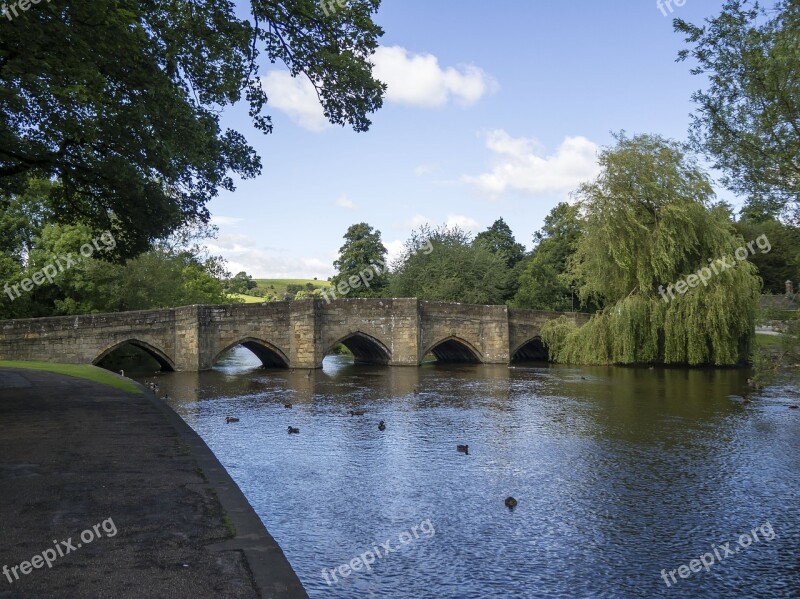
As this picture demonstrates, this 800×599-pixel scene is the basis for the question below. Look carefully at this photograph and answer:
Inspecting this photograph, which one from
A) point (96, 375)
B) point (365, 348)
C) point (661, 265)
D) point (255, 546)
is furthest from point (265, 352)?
point (255, 546)

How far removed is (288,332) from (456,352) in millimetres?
12384

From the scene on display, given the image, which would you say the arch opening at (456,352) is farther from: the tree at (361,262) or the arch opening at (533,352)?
the tree at (361,262)

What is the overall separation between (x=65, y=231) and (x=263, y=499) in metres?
28.2

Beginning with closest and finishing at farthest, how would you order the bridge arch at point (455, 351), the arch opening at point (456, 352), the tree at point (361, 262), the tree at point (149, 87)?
the tree at point (149, 87), the bridge arch at point (455, 351), the arch opening at point (456, 352), the tree at point (361, 262)

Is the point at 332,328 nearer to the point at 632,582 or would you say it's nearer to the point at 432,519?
the point at 432,519

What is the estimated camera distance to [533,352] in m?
42.2

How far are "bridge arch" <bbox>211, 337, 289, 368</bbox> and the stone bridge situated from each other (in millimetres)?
55

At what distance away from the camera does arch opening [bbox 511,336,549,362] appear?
41062 mm

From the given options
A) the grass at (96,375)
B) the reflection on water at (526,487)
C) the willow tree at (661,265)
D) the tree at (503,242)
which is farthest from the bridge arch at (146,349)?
the tree at (503,242)

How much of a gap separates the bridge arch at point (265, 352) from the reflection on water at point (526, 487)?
38.9ft

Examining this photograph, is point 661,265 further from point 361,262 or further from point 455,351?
point 361,262

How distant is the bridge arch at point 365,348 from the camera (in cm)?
3484

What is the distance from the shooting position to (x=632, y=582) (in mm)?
6543

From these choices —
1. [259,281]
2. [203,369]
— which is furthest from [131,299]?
[259,281]
